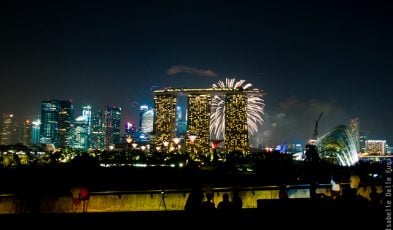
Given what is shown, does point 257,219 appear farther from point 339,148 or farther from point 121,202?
point 339,148

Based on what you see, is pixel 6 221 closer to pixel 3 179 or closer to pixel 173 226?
pixel 173 226

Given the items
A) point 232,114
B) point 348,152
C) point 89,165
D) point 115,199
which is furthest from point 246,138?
point 115,199

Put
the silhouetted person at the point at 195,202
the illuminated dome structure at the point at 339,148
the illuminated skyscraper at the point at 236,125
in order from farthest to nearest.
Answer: the illuminated skyscraper at the point at 236,125 → the illuminated dome structure at the point at 339,148 → the silhouetted person at the point at 195,202

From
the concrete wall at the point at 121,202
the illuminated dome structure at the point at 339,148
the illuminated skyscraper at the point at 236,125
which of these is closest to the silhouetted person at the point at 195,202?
the concrete wall at the point at 121,202

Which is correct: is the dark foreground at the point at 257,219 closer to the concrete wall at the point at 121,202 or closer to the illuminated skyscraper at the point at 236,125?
the concrete wall at the point at 121,202

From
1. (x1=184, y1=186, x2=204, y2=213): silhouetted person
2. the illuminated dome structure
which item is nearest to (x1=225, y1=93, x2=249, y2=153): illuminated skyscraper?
the illuminated dome structure
